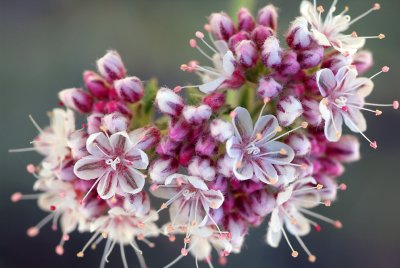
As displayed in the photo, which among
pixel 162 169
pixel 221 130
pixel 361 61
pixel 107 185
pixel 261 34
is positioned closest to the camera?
pixel 221 130

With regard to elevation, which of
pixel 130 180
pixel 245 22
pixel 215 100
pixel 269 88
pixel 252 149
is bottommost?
pixel 130 180

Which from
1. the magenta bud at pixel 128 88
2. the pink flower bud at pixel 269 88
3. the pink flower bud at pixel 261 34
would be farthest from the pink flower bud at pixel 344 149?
the magenta bud at pixel 128 88

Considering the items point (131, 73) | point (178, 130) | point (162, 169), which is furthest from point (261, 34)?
point (131, 73)

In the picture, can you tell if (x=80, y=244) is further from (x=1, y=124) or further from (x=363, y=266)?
(x=363, y=266)

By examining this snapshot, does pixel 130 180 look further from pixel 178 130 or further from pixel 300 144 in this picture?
pixel 300 144

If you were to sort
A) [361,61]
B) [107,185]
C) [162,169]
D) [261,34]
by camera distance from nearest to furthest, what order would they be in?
[162,169], [107,185], [261,34], [361,61]

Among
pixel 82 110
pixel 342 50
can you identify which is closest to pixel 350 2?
pixel 342 50
